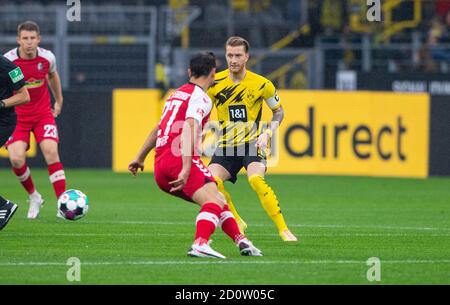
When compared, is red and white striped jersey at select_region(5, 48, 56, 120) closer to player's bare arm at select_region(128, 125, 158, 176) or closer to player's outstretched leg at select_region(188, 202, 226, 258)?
player's bare arm at select_region(128, 125, 158, 176)

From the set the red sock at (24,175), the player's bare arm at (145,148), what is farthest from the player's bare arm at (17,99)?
the red sock at (24,175)

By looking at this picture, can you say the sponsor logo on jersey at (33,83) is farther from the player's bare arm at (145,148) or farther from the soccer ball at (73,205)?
the player's bare arm at (145,148)

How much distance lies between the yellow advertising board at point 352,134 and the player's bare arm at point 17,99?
9.86 m

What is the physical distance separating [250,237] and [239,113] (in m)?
1.33

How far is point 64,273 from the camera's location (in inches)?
356

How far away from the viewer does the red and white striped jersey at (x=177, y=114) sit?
32.1 ft

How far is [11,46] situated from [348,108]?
27.7 ft

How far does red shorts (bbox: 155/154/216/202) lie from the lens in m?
9.85

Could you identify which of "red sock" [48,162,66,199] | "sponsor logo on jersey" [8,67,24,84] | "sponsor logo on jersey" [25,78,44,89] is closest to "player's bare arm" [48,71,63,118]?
"sponsor logo on jersey" [25,78,44,89]

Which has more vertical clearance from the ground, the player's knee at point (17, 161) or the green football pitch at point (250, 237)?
the player's knee at point (17, 161)

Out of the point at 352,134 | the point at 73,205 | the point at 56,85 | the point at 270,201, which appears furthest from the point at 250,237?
the point at 352,134

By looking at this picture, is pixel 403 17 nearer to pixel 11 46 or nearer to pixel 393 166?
pixel 393 166

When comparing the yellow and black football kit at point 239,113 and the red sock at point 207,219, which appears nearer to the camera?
the red sock at point 207,219

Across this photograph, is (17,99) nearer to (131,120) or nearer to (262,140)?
(262,140)
